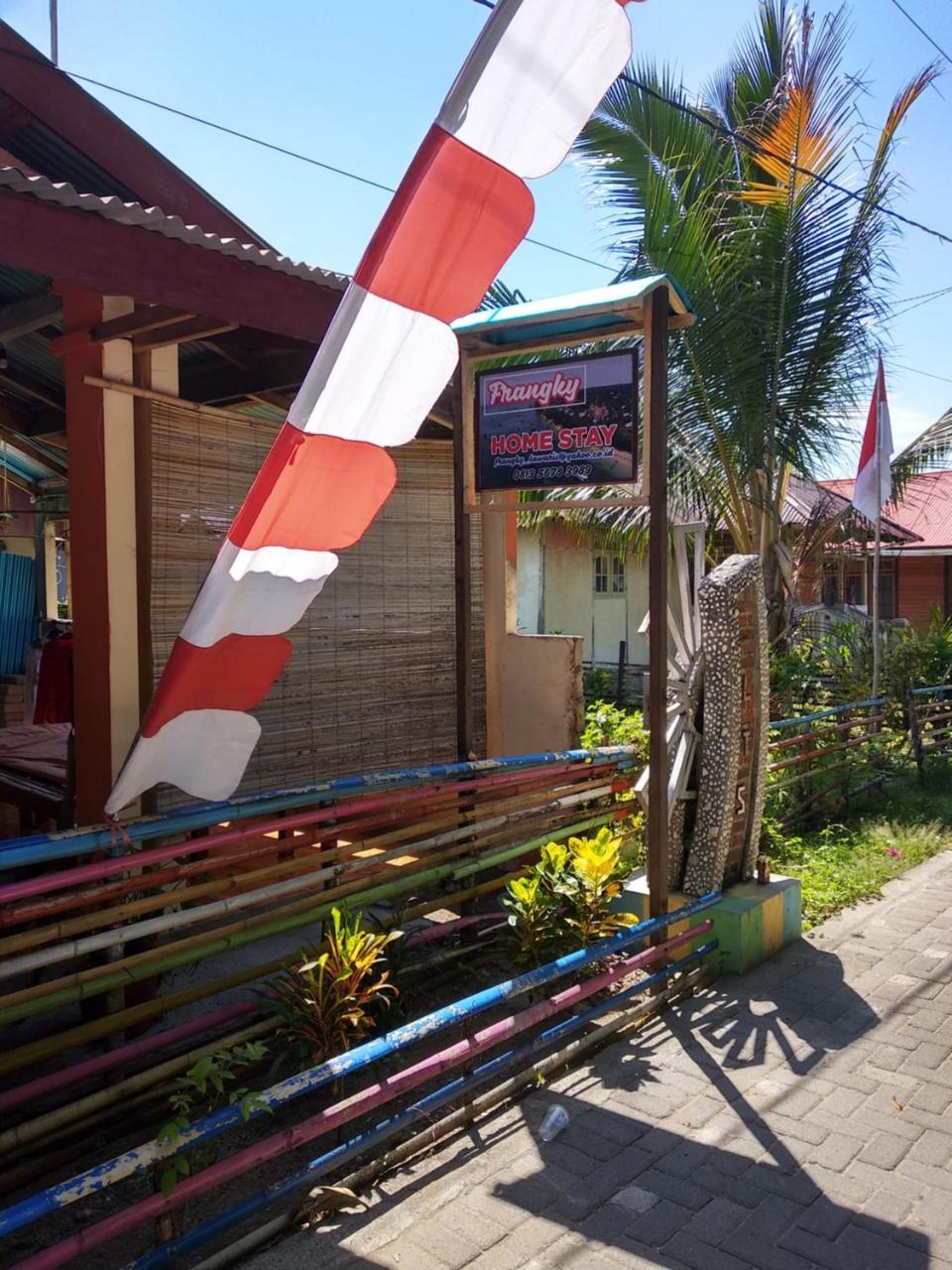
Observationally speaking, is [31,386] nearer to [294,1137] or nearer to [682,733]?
[682,733]

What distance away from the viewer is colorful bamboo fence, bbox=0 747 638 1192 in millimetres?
3012

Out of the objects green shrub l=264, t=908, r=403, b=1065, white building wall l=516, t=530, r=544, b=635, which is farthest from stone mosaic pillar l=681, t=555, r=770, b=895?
white building wall l=516, t=530, r=544, b=635

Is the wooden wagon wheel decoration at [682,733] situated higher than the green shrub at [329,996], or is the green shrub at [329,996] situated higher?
the wooden wagon wheel decoration at [682,733]

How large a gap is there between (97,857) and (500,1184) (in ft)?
6.48

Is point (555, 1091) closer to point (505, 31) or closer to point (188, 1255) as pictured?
point (188, 1255)

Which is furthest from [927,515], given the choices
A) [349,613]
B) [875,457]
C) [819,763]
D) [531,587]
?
[349,613]

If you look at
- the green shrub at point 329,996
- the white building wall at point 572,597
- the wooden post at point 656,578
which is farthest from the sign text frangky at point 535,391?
the white building wall at point 572,597

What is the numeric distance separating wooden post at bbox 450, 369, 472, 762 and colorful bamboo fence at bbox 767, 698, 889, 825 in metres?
3.12

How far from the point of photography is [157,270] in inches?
147

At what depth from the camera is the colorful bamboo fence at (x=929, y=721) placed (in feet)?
32.3

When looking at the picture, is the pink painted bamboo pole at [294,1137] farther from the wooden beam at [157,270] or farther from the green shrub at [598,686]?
the green shrub at [598,686]

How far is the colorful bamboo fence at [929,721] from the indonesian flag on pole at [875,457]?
1.91 metres

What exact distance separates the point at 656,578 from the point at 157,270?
2.40 m

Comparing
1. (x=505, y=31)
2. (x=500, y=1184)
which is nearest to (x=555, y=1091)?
(x=500, y=1184)
